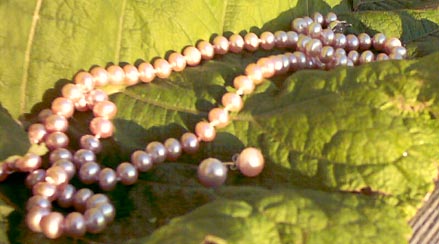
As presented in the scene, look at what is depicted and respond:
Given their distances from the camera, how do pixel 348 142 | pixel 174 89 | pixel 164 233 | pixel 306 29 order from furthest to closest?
pixel 306 29
pixel 174 89
pixel 348 142
pixel 164 233

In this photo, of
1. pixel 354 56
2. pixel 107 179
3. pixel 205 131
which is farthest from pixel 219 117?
pixel 354 56

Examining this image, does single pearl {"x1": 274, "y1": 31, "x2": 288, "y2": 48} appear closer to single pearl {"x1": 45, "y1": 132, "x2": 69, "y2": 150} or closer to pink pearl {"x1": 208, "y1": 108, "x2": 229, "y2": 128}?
pink pearl {"x1": 208, "y1": 108, "x2": 229, "y2": 128}

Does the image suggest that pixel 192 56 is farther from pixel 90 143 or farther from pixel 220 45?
pixel 90 143

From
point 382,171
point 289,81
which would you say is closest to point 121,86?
point 289,81

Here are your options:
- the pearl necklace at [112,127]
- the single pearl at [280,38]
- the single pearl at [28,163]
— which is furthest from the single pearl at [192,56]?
the single pearl at [28,163]

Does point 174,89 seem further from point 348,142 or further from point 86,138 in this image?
point 348,142

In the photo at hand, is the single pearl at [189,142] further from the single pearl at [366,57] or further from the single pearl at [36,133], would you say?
the single pearl at [366,57]

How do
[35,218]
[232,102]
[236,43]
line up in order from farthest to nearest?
1. [236,43]
2. [232,102]
3. [35,218]
